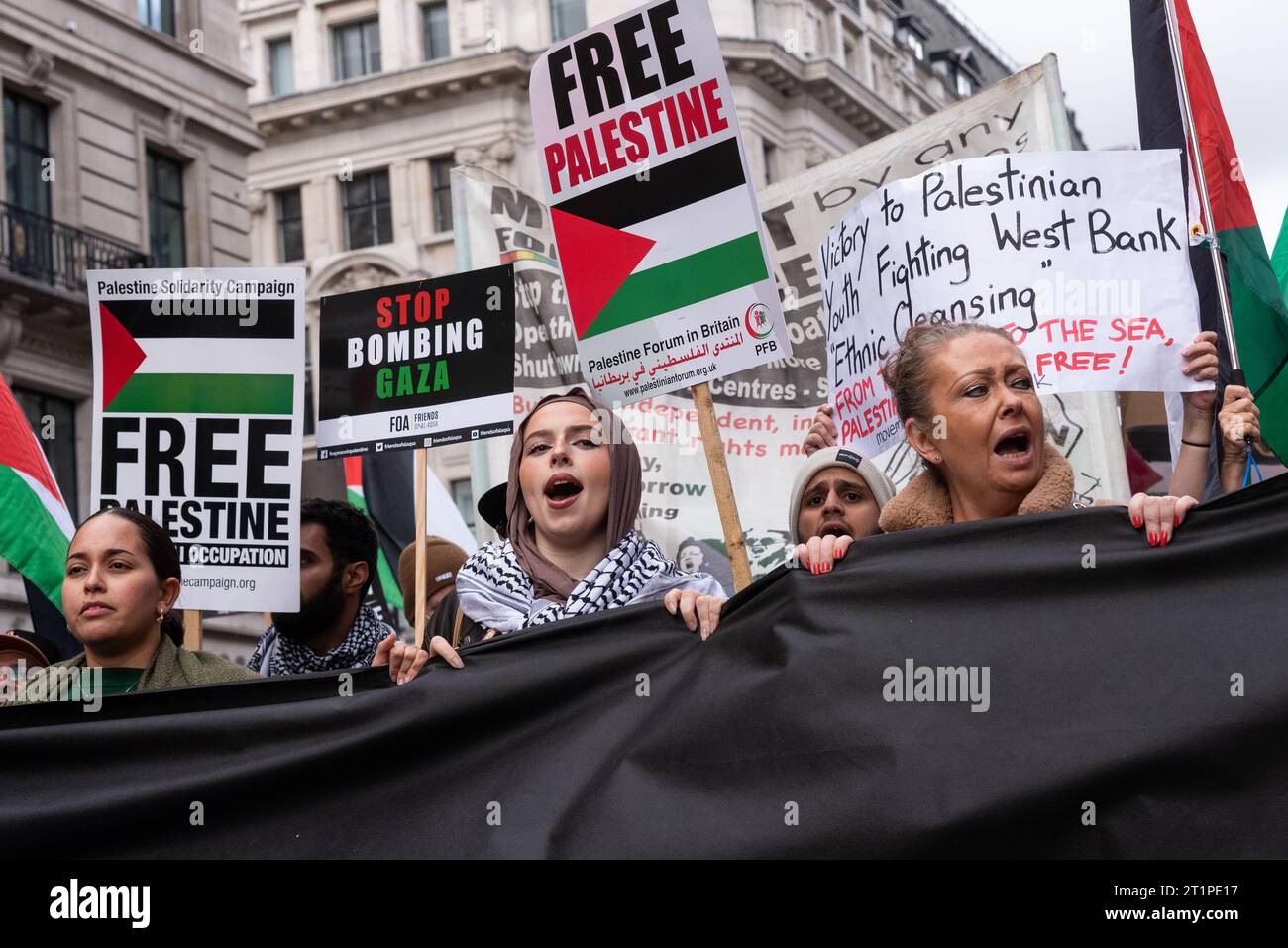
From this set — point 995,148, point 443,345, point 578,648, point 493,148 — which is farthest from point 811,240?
point 493,148

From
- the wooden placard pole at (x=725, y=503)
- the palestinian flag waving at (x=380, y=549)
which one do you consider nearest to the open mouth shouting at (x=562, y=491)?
the wooden placard pole at (x=725, y=503)

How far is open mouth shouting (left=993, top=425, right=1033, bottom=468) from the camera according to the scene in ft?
12.1

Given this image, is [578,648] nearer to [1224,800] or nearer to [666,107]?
Answer: [1224,800]

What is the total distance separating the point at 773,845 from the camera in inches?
130

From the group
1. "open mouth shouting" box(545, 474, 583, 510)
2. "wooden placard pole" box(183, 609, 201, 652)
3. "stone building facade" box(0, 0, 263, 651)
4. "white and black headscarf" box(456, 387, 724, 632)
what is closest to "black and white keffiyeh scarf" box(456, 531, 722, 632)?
"white and black headscarf" box(456, 387, 724, 632)

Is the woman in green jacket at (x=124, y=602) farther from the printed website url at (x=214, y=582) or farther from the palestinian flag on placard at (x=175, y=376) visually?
the palestinian flag on placard at (x=175, y=376)

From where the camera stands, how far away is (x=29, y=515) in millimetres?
6074

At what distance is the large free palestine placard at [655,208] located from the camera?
4676 millimetres

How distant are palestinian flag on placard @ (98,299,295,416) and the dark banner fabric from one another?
191cm

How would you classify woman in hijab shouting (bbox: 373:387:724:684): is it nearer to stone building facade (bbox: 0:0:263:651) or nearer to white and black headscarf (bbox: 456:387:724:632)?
white and black headscarf (bbox: 456:387:724:632)

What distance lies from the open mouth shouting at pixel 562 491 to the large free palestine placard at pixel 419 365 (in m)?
1.13
